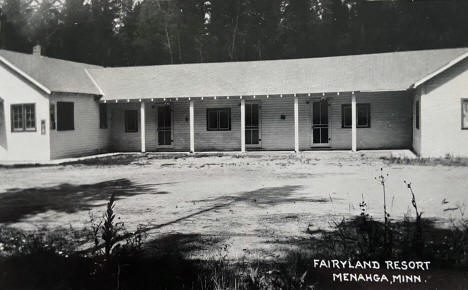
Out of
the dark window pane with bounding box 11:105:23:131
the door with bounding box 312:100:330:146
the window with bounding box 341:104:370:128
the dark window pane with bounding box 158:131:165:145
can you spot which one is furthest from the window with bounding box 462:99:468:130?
the dark window pane with bounding box 11:105:23:131

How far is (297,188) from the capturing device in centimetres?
1211

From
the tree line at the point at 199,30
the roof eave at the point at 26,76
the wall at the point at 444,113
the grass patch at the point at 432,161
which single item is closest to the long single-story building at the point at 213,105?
the roof eave at the point at 26,76

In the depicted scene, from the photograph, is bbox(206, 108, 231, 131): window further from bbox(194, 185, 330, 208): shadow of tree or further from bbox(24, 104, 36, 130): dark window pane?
bbox(194, 185, 330, 208): shadow of tree

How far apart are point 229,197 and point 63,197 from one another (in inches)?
140

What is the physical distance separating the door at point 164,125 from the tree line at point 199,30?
1717 centimetres

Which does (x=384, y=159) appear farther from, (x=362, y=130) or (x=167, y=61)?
(x=167, y=61)

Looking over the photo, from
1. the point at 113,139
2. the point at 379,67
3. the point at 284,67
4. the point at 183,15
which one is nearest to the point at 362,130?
the point at 379,67

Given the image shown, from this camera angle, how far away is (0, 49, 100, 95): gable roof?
2116 cm

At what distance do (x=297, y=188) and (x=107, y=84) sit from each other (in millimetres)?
16679

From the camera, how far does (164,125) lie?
26031 mm

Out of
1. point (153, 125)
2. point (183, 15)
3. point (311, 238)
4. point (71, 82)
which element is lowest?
point (311, 238)

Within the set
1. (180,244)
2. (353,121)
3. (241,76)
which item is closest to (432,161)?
(353,121)

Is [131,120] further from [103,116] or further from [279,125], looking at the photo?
[279,125]

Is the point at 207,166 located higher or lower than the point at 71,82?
lower
